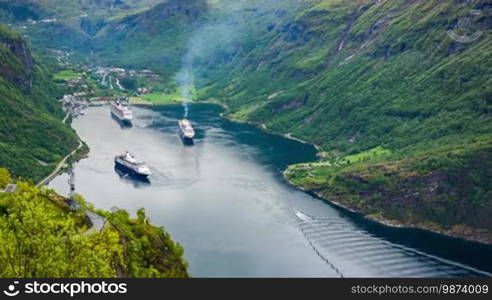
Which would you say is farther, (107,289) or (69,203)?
(69,203)

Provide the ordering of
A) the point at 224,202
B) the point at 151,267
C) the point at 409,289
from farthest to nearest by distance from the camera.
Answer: the point at 224,202, the point at 151,267, the point at 409,289

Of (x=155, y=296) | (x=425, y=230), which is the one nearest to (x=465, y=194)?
(x=425, y=230)

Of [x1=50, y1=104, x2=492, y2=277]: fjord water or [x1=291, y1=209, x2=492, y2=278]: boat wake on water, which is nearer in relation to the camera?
[x1=50, y1=104, x2=492, y2=277]: fjord water

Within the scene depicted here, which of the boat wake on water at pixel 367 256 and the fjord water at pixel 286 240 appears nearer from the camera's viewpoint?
the fjord water at pixel 286 240

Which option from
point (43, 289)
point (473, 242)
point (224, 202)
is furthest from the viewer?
point (224, 202)

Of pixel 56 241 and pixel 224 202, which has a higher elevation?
pixel 224 202

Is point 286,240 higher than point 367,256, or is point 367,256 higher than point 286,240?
point 286,240

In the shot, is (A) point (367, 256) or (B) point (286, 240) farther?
(B) point (286, 240)

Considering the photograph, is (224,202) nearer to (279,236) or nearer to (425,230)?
(279,236)
